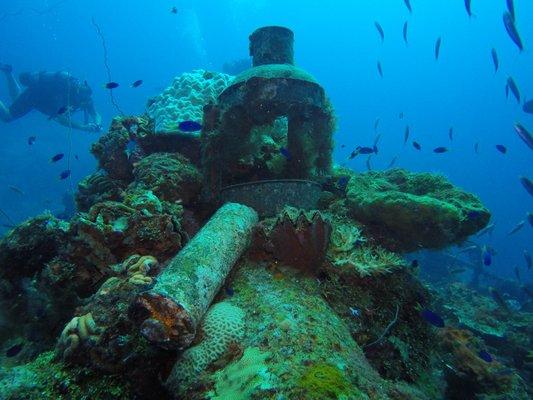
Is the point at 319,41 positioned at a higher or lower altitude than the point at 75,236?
higher

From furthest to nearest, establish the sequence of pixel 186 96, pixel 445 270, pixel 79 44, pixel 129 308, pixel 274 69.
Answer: pixel 79 44 < pixel 445 270 < pixel 186 96 < pixel 274 69 < pixel 129 308

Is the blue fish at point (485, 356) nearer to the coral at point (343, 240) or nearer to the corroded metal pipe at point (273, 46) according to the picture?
the coral at point (343, 240)

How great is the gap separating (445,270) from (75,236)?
20196 millimetres

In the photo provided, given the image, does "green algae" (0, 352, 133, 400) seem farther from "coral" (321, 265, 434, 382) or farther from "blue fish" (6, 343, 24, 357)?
"coral" (321, 265, 434, 382)

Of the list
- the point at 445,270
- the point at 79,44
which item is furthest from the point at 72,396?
the point at 79,44

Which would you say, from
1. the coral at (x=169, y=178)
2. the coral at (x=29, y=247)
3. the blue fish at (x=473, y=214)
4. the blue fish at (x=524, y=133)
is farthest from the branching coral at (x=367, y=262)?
the blue fish at (x=524, y=133)

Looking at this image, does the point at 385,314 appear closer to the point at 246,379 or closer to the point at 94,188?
the point at 246,379

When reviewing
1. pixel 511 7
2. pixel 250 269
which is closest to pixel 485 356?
pixel 250 269

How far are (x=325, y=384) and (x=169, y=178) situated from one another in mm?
4688

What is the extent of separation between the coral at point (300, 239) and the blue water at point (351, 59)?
104 metres

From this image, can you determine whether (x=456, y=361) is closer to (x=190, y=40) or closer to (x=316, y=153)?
(x=316, y=153)

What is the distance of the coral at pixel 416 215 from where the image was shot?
543 cm

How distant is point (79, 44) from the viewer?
430 ft

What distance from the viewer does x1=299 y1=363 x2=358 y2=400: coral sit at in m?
2.17
